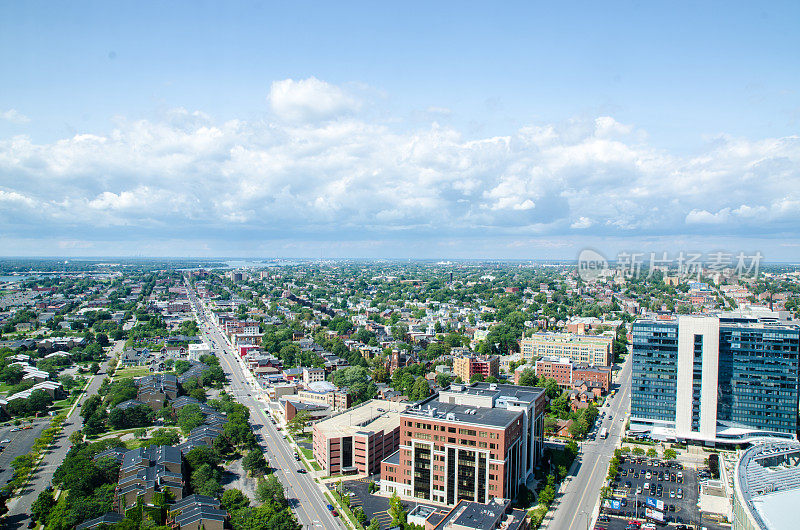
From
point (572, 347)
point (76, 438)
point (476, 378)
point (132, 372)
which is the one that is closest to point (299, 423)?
point (76, 438)

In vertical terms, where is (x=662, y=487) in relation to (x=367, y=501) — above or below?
below

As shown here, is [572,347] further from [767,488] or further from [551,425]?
[767,488]

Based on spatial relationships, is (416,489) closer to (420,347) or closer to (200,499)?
(200,499)

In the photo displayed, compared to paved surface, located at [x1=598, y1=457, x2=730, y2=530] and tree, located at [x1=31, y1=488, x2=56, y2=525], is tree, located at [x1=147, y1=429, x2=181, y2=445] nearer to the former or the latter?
tree, located at [x1=31, y1=488, x2=56, y2=525]

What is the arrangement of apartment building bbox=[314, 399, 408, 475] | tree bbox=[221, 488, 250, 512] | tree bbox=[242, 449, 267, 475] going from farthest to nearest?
apartment building bbox=[314, 399, 408, 475] < tree bbox=[242, 449, 267, 475] < tree bbox=[221, 488, 250, 512]

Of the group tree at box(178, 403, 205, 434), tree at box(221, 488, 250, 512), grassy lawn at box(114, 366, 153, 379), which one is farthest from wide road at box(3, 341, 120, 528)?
tree at box(221, 488, 250, 512)

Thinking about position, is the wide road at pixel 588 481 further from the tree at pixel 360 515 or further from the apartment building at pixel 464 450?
the tree at pixel 360 515
